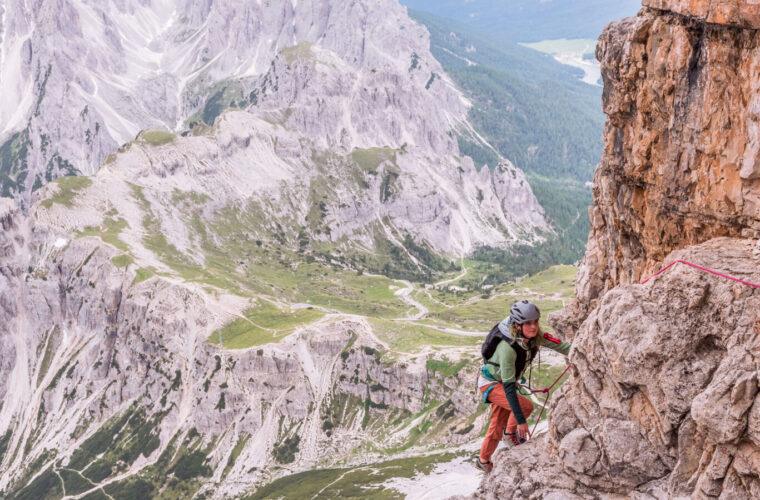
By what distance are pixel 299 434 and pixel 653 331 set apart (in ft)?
574

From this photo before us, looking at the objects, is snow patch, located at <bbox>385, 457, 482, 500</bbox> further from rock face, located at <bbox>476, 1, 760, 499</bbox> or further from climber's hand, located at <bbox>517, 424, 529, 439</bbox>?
rock face, located at <bbox>476, 1, 760, 499</bbox>

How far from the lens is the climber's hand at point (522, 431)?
85.6 ft

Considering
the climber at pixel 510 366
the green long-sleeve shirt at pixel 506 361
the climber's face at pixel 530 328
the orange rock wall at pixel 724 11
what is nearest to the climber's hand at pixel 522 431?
the climber at pixel 510 366

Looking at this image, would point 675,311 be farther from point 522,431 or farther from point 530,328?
point 522,431

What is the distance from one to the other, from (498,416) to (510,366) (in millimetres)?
4361

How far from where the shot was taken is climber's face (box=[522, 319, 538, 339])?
Result: 24234 millimetres

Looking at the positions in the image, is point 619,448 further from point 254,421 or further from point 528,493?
point 254,421

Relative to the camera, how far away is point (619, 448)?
2391 cm

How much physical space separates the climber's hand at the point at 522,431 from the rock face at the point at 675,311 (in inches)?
42.2

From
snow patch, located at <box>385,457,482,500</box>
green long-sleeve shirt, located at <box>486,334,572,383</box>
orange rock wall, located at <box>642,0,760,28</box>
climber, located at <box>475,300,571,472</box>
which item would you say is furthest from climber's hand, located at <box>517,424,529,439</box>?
snow patch, located at <box>385,457,482,500</box>

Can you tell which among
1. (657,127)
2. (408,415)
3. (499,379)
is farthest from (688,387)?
(408,415)

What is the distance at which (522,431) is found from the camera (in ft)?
88.4

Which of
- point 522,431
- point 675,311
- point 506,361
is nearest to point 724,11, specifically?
point 675,311

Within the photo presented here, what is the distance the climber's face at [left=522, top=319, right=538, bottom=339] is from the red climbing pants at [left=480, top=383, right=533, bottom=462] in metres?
3.20
